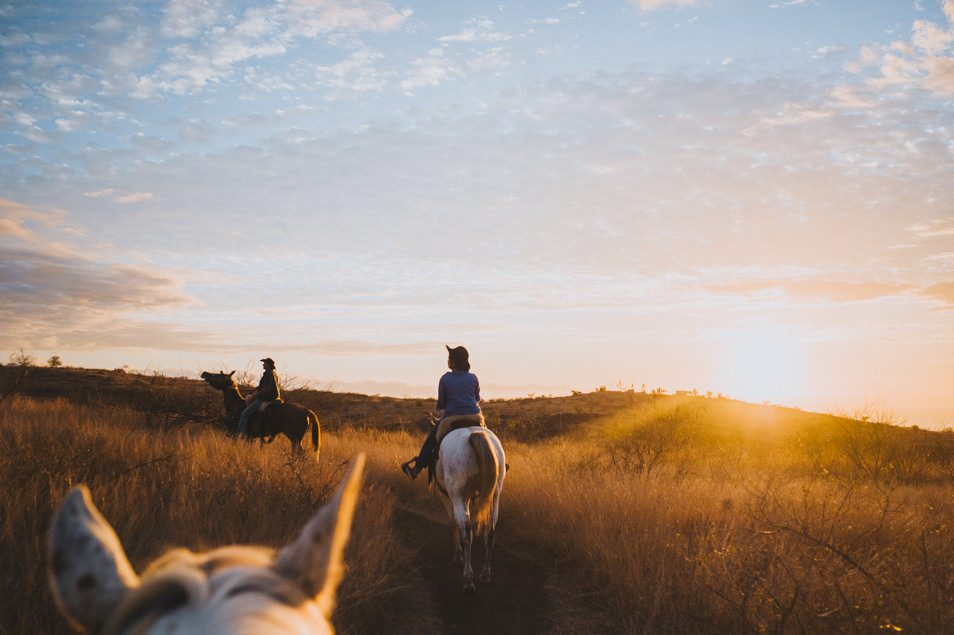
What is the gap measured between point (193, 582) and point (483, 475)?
692cm

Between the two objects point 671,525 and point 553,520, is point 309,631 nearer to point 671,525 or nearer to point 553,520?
point 671,525

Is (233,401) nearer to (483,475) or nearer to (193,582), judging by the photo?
(483,475)

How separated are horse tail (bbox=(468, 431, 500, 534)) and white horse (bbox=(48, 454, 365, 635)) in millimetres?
6571

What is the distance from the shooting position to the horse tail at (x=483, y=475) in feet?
25.2

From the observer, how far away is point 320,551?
1.21 m

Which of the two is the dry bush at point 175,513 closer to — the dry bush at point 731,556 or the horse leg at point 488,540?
the horse leg at point 488,540

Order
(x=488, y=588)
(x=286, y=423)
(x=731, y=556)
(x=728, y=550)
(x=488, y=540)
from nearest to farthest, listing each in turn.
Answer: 1. (x=728, y=550)
2. (x=731, y=556)
3. (x=488, y=588)
4. (x=488, y=540)
5. (x=286, y=423)

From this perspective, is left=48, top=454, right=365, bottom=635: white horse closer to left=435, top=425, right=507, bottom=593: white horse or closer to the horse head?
left=435, top=425, right=507, bottom=593: white horse

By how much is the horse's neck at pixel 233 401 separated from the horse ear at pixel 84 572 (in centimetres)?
1402

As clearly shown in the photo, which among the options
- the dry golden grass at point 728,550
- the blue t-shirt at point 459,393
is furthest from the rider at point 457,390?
the dry golden grass at point 728,550

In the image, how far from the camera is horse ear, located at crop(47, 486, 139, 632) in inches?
42.4

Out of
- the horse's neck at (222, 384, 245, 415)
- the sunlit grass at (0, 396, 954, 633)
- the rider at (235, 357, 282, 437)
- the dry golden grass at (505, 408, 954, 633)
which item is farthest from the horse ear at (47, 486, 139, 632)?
the horse's neck at (222, 384, 245, 415)

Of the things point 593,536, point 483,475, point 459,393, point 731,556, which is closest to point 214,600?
point 731,556

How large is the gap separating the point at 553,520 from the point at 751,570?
155 inches
